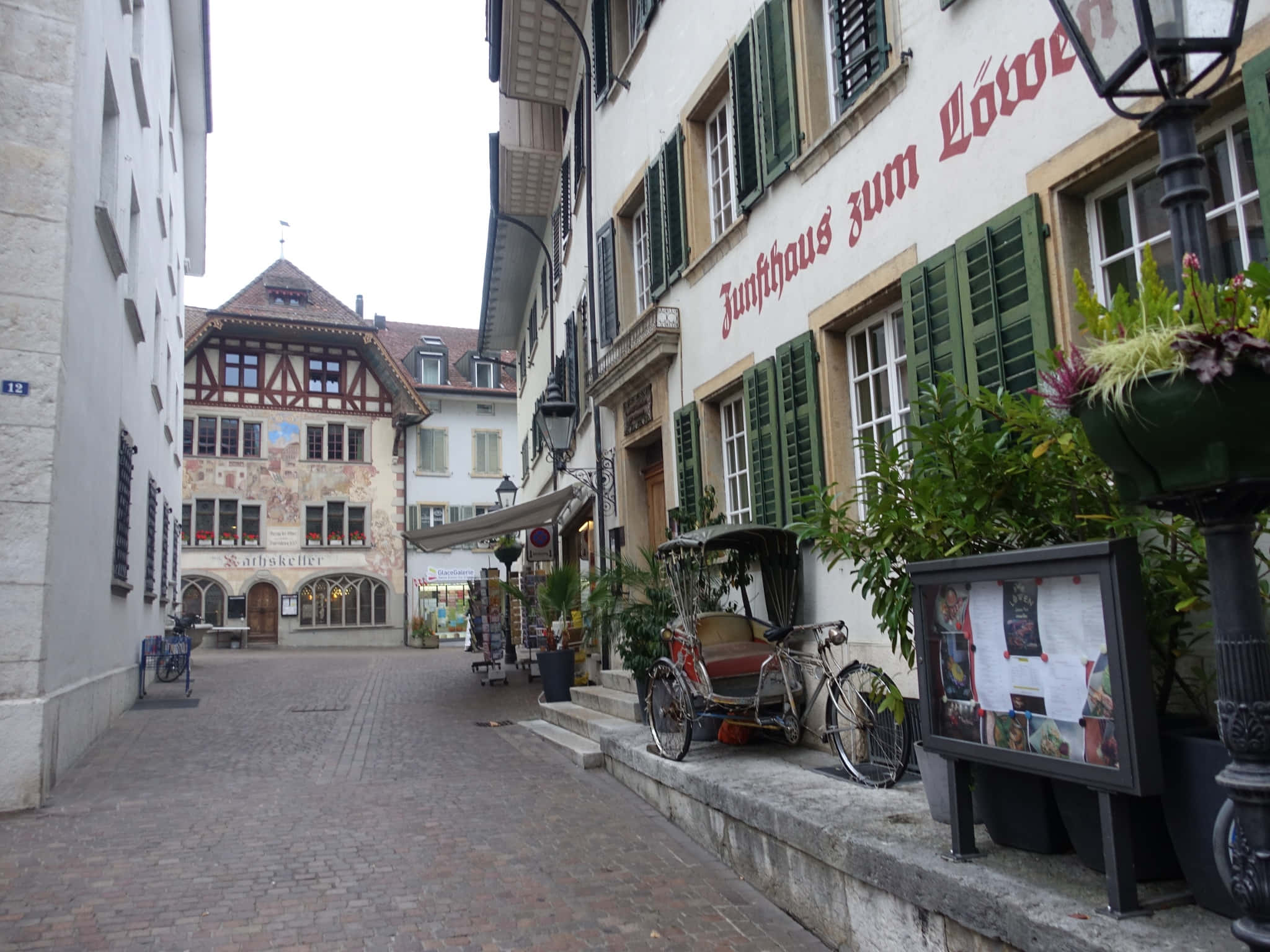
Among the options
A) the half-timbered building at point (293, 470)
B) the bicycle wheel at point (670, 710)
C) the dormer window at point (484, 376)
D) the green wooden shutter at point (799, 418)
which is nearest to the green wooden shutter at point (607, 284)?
the green wooden shutter at point (799, 418)

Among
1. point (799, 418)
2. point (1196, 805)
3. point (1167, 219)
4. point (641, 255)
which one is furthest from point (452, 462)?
point (1196, 805)

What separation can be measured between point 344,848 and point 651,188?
23.3ft

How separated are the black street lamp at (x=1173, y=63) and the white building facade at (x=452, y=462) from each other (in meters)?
31.2

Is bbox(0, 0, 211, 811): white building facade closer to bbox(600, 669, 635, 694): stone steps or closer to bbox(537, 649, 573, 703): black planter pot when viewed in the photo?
bbox(537, 649, 573, 703): black planter pot

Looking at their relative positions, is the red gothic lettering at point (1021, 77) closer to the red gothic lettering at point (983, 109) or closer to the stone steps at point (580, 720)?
the red gothic lettering at point (983, 109)

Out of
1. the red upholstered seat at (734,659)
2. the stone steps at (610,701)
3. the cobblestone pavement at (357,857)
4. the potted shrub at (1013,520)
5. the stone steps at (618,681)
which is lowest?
the cobblestone pavement at (357,857)

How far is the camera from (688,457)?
9.34 m

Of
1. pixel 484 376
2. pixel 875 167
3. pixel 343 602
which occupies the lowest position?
pixel 343 602

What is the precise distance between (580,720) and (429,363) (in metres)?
29.6

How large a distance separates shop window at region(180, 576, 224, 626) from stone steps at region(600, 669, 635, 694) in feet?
78.5

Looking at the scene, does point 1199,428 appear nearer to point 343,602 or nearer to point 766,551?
point 766,551

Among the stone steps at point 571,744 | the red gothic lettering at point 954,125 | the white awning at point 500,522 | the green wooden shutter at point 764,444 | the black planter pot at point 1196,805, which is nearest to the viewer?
the black planter pot at point 1196,805

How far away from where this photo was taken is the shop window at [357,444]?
3441 centimetres

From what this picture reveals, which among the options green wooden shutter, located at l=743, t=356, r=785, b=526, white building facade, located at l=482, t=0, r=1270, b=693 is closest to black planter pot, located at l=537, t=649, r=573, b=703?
white building facade, located at l=482, t=0, r=1270, b=693
